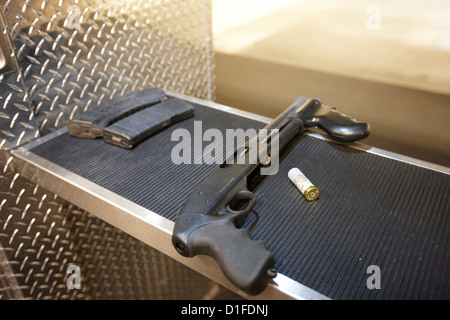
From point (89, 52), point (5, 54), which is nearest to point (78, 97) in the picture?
point (89, 52)

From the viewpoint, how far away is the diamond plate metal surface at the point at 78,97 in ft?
3.18

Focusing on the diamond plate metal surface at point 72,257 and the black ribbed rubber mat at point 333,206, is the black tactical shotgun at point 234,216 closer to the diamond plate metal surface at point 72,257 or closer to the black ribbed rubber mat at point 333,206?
the black ribbed rubber mat at point 333,206

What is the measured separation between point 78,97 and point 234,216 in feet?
2.42

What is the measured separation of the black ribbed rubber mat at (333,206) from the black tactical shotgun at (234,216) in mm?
54

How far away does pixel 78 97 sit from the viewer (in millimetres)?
1133

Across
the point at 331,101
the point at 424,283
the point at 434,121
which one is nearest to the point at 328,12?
the point at 331,101

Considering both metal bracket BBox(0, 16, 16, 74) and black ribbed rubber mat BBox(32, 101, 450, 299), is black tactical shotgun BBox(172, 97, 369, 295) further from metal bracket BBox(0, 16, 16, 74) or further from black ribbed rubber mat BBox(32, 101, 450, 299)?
metal bracket BBox(0, 16, 16, 74)

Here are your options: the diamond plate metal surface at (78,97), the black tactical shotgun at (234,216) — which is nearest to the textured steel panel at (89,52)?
the diamond plate metal surface at (78,97)

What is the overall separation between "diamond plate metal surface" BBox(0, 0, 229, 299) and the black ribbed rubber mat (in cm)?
14

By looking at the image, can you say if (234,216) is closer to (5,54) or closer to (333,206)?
(333,206)

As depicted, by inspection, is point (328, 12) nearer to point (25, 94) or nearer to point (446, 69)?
point (446, 69)

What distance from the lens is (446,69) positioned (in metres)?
1.19

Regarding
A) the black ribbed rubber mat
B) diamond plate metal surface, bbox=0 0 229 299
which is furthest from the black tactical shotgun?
diamond plate metal surface, bbox=0 0 229 299
